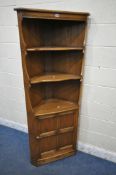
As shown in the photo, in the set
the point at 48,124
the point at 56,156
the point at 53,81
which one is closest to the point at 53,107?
the point at 48,124

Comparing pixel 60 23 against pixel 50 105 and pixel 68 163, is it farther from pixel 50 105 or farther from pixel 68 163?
pixel 68 163

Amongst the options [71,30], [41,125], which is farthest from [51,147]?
[71,30]

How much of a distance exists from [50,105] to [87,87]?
49cm

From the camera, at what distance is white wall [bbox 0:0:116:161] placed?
1.71 meters

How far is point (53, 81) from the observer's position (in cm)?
178

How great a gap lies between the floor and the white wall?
0.20 meters

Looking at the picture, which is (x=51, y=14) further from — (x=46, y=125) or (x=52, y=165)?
(x=52, y=165)

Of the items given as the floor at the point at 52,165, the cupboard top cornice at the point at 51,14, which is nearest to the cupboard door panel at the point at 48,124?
the floor at the point at 52,165

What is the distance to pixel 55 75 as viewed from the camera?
1.92 metres

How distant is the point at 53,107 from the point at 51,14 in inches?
39.0

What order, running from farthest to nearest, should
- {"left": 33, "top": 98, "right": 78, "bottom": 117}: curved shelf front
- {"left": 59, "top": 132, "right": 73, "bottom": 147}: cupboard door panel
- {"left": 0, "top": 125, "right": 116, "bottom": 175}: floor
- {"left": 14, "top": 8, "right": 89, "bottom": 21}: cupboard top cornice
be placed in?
{"left": 59, "top": 132, "right": 73, "bottom": 147}: cupboard door panel, {"left": 0, "top": 125, "right": 116, "bottom": 175}: floor, {"left": 33, "top": 98, "right": 78, "bottom": 117}: curved shelf front, {"left": 14, "top": 8, "right": 89, "bottom": 21}: cupboard top cornice

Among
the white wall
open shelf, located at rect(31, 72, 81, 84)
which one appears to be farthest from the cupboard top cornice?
open shelf, located at rect(31, 72, 81, 84)

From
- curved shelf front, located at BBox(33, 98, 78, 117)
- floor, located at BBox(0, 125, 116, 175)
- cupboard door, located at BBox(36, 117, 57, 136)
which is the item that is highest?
curved shelf front, located at BBox(33, 98, 78, 117)

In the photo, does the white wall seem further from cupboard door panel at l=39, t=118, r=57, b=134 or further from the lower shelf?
cupboard door panel at l=39, t=118, r=57, b=134
